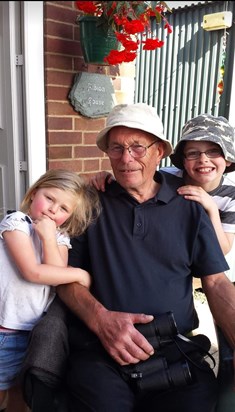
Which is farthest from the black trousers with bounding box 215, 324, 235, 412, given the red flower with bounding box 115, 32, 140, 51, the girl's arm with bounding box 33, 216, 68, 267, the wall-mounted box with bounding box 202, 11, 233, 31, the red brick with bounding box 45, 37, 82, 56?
the wall-mounted box with bounding box 202, 11, 233, 31

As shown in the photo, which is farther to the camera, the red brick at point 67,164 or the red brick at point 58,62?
the red brick at point 67,164

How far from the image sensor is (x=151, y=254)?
1.52 meters

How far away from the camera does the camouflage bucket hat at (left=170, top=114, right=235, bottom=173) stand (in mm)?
1679

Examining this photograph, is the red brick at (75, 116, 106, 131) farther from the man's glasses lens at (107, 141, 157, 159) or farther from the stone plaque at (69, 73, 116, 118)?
the man's glasses lens at (107, 141, 157, 159)

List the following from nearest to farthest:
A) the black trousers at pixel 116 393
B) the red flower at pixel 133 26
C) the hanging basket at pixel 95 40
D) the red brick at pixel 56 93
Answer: the black trousers at pixel 116 393 < the red flower at pixel 133 26 < the hanging basket at pixel 95 40 < the red brick at pixel 56 93

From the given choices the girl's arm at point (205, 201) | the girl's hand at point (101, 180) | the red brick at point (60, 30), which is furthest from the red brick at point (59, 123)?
the girl's arm at point (205, 201)

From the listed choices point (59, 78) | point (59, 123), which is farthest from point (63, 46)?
point (59, 123)

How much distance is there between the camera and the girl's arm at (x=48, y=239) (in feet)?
4.65

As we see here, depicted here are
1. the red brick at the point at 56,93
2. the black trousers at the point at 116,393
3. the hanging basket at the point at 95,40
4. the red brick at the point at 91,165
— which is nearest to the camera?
the black trousers at the point at 116,393

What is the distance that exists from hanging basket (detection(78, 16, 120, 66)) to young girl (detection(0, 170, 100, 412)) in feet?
3.85

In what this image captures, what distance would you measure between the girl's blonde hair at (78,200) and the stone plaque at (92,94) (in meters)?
1.15

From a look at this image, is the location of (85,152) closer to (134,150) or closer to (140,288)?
(134,150)

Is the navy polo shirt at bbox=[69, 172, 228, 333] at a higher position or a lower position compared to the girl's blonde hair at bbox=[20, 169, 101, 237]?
lower

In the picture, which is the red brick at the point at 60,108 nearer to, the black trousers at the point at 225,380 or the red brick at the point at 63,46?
the red brick at the point at 63,46
